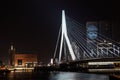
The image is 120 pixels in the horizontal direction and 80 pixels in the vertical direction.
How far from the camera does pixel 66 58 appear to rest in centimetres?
4947

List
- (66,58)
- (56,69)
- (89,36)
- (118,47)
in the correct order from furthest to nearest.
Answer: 1. (89,36)
2. (56,69)
3. (118,47)
4. (66,58)

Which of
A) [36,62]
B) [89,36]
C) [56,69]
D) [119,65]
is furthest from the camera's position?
[36,62]

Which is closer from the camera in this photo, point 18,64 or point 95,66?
point 95,66

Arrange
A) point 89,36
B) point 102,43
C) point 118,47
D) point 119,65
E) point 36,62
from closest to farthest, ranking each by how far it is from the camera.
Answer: point 119,65
point 118,47
point 102,43
point 89,36
point 36,62

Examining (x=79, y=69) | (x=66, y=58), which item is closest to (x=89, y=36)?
(x=79, y=69)

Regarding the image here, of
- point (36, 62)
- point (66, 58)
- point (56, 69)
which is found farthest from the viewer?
point (36, 62)

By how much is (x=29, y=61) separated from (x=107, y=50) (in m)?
44.3

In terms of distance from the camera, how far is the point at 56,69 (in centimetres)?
7181

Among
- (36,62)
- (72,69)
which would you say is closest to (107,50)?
(72,69)

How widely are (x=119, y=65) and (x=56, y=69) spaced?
41514 mm

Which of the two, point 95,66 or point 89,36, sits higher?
point 89,36

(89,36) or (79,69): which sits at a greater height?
(89,36)

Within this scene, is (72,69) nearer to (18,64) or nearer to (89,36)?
(89,36)

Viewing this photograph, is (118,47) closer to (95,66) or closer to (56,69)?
(95,66)
